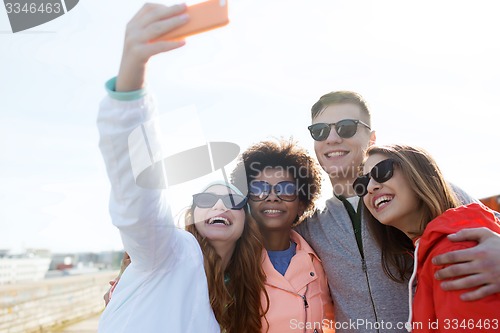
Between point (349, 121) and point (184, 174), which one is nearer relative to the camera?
point (184, 174)

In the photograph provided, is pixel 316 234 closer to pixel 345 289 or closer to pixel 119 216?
pixel 345 289

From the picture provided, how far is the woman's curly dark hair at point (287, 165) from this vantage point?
3.60 meters

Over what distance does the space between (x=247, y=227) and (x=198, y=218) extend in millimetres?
368

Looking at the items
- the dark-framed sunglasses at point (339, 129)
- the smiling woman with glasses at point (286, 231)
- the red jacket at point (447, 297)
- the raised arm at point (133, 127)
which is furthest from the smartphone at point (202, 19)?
the dark-framed sunglasses at point (339, 129)

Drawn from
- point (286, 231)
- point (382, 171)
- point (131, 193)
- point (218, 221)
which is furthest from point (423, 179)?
point (131, 193)

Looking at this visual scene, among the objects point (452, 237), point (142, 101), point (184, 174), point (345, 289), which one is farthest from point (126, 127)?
point (345, 289)

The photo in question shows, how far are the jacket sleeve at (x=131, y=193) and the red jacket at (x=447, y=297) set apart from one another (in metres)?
1.25

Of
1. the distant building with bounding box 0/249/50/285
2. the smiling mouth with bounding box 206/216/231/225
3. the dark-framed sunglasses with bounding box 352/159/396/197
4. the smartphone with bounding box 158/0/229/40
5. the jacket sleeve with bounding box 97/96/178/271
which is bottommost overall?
the distant building with bounding box 0/249/50/285

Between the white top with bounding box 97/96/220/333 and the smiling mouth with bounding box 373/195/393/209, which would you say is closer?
the white top with bounding box 97/96/220/333

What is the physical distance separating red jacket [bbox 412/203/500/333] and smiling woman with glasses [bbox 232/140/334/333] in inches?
37.4

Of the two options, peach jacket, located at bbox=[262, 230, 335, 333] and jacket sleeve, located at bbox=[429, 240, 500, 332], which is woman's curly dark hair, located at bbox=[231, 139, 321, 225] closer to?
peach jacket, located at bbox=[262, 230, 335, 333]

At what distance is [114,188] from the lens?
1564 mm

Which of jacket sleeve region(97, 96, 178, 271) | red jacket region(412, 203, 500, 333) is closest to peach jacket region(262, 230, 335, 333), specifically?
red jacket region(412, 203, 500, 333)

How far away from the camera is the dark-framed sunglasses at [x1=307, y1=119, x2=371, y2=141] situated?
367 centimetres
